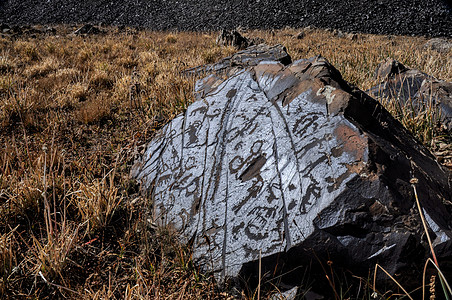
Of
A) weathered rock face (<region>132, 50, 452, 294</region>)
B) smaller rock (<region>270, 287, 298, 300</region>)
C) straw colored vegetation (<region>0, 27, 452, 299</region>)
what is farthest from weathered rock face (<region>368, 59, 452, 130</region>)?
smaller rock (<region>270, 287, 298, 300</region>)

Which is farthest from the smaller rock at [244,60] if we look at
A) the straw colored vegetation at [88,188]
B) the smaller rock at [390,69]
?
the smaller rock at [390,69]

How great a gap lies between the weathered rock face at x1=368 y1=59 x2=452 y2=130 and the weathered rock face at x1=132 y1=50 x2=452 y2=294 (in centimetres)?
113

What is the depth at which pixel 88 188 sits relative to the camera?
221 centimetres

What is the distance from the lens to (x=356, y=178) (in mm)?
1486

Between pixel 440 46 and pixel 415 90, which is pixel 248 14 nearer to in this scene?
pixel 440 46

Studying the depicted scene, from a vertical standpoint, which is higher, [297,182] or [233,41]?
[233,41]

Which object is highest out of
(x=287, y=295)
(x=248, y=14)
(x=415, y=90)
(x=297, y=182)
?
(x=248, y=14)

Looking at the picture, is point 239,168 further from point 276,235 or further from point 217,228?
point 276,235

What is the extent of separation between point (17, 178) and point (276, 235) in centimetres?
219

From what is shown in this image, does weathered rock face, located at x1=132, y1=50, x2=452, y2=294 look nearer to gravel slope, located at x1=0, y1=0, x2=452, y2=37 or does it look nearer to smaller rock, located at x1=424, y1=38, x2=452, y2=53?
smaller rock, located at x1=424, y1=38, x2=452, y2=53

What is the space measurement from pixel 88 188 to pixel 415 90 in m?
3.72

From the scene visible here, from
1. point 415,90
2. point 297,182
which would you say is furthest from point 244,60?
point 297,182

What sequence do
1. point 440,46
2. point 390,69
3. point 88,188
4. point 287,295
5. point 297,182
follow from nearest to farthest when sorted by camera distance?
point 287,295, point 297,182, point 88,188, point 390,69, point 440,46

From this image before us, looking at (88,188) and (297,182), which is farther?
(88,188)
